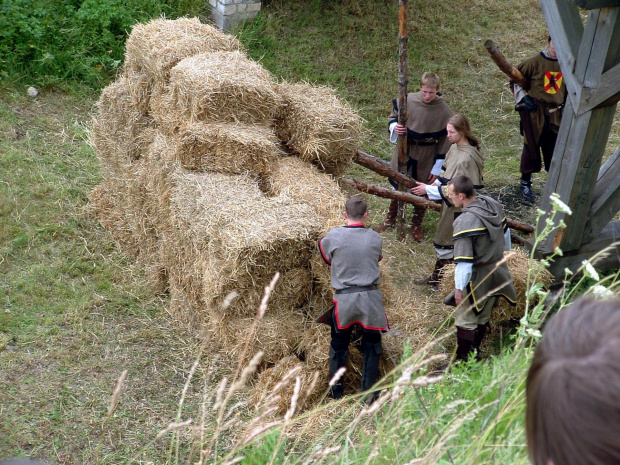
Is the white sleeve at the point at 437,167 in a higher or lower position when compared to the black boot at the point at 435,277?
higher

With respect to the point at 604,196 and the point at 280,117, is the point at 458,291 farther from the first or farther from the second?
the point at 280,117

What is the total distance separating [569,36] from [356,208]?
236cm

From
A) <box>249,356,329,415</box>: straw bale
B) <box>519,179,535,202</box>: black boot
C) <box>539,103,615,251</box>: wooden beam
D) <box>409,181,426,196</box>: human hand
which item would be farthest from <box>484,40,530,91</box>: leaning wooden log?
<box>249,356,329,415</box>: straw bale

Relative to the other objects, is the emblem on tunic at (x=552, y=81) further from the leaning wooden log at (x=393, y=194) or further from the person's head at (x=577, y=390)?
the person's head at (x=577, y=390)

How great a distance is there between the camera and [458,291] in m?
5.12

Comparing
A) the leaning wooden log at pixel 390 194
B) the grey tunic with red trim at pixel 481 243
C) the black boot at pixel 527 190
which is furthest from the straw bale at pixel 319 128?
the black boot at pixel 527 190

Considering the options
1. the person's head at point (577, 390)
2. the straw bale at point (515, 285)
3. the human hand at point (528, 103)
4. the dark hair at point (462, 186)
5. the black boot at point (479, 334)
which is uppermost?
the person's head at point (577, 390)

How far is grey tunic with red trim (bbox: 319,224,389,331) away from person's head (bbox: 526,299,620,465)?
3778 mm

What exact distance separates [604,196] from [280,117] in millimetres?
3081

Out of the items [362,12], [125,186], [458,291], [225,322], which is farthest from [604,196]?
[362,12]

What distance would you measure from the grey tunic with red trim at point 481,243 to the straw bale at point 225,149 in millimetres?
1750

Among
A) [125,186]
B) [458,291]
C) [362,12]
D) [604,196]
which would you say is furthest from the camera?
[362,12]

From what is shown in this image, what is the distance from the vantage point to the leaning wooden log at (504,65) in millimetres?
6843

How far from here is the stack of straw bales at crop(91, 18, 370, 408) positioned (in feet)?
16.5
